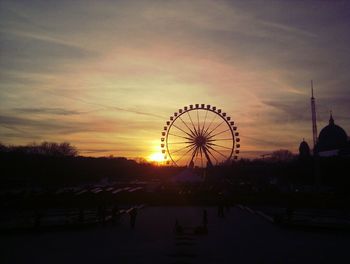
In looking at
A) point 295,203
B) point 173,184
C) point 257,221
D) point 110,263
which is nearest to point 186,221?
point 257,221

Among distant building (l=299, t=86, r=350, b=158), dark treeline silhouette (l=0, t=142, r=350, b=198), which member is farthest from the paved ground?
distant building (l=299, t=86, r=350, b=158)

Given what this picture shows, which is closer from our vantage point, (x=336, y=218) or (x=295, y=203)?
(x=336, y=218)

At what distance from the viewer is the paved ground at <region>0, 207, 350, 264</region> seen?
1753 centimetres

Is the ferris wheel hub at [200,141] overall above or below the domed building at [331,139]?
below

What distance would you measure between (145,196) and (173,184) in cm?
1880

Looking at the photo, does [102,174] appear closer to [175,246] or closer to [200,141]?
[200,141]

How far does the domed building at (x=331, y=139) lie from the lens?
13925 cm

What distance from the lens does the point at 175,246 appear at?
19969mm

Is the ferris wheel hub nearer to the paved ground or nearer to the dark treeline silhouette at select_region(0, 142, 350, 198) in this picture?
the dark treeline silhouette at select_region(0, 142, 350, 198)

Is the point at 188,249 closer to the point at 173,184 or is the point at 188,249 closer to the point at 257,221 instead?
the point at 257,221

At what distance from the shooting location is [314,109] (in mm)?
86438

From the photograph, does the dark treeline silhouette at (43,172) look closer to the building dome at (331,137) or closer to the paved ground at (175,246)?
the paved ground at (175,246)

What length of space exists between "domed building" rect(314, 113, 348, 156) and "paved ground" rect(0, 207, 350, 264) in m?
120

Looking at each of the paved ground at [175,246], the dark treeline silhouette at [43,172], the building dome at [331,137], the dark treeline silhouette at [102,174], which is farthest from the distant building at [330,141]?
the paved ground at [175,246]
